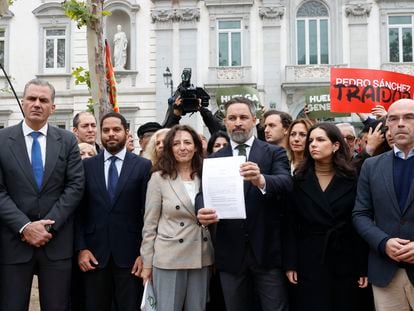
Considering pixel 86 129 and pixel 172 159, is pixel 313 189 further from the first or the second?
pixel 86 129

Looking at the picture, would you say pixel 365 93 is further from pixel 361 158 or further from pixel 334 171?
pixel 334 171

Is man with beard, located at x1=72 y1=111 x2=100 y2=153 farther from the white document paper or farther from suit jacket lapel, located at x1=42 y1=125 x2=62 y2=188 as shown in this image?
the white document paper

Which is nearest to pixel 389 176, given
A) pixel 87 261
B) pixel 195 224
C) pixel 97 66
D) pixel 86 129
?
pixel 195 224

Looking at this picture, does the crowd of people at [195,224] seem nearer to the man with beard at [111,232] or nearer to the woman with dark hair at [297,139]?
the man with beard at [111,232]

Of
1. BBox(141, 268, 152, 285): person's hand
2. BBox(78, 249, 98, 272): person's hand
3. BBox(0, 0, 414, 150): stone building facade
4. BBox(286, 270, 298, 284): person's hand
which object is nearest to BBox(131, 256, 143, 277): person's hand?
BBox(141, 268, 152, 285): person's hand

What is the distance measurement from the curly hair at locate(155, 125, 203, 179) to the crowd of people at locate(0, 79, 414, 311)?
0.5 inches

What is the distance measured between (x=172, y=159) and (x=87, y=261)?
1.21 m

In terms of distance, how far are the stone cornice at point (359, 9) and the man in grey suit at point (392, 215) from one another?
66.9ft

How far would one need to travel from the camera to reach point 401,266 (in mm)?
4027

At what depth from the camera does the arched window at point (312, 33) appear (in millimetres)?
23594

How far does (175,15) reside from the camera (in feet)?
77.6

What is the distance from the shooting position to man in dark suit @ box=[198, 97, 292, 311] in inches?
174

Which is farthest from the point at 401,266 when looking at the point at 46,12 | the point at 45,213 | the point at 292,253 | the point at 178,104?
the point at 46,12

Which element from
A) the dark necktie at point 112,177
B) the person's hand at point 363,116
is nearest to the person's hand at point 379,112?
the person's hand at point 363,116
